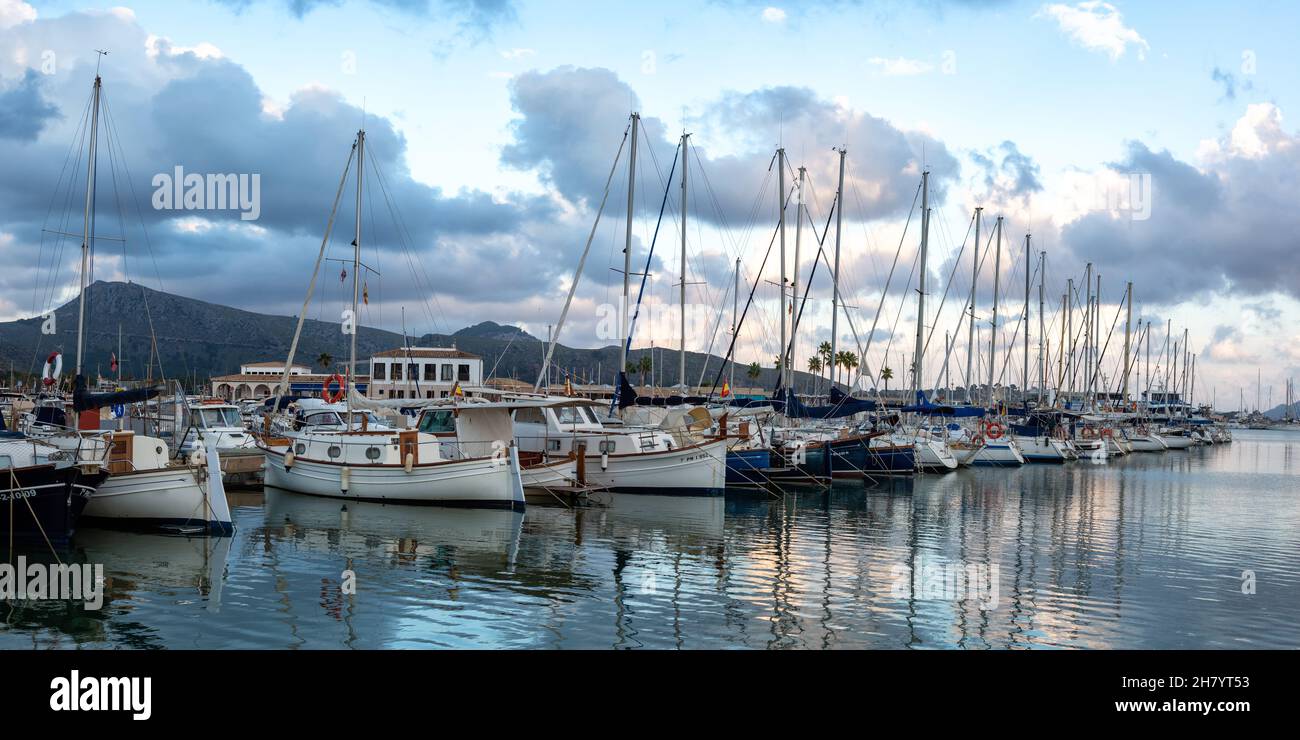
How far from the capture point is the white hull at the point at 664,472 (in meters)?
36.1

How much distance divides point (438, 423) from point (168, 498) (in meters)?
13.1

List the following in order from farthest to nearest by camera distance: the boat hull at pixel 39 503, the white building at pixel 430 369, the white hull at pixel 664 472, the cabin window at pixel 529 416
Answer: the white building at pixel 430 369
the cabin window at pixel 529 416
the white hull at pixel 664 472
the boat hull at pixel 39 503

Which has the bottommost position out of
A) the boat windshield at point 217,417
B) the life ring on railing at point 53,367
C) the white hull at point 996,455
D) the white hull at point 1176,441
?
the white hull at point 1176,441

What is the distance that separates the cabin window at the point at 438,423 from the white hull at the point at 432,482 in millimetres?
4272

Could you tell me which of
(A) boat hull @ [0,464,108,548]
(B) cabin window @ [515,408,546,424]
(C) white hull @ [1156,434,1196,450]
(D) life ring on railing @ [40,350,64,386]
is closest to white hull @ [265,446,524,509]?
(B) cabin window @ [515,408,546,424]

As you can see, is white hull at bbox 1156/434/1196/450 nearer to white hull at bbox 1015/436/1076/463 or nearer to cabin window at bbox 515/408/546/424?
white hull at bbox 1015/436/1076/463

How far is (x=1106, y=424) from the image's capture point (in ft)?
313

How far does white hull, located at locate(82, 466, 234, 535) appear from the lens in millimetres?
23719

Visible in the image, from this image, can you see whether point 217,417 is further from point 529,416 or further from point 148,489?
point 148,489

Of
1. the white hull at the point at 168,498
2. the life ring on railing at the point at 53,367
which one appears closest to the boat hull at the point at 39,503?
the white hull at the point at 168,498

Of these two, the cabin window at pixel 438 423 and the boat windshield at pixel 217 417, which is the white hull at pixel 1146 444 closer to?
the cabin window at pixel 438 423

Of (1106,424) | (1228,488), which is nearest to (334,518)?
(1228,488)

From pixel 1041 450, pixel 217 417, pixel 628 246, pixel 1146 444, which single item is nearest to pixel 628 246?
A: pixel 628 246

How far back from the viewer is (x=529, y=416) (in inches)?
1485
